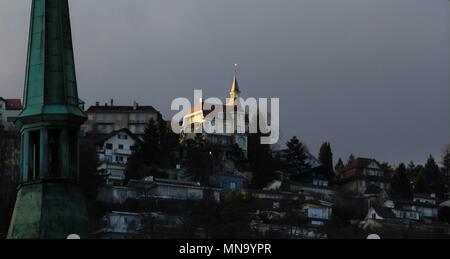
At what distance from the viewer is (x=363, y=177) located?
16275 centimetres

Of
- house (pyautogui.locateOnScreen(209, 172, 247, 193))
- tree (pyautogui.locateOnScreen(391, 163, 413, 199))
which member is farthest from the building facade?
tree (pyautogui.locateOnScreen(391, 163, 413, 199))

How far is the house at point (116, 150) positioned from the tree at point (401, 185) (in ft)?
113

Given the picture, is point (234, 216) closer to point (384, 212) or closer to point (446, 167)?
point (384, 212)

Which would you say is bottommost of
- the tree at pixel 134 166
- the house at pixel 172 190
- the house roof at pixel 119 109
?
the house at pixel 172 190

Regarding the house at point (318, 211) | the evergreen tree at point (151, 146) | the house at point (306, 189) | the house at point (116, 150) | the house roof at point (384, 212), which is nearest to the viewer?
the house at point (318, 211)

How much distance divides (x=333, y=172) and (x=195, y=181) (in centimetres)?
2533

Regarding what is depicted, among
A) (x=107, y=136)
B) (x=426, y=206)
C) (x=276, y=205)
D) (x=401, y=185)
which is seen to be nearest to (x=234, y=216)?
(x=276, y=205)

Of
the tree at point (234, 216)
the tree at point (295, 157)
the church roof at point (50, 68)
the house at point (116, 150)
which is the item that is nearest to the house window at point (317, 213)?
the tree at point (234, 216)

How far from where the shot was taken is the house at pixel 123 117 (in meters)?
161

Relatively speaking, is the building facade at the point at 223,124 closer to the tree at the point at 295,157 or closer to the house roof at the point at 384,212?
the tree at the point at 295,157

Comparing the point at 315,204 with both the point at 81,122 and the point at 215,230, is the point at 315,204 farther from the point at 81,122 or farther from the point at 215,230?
the point at 81,122

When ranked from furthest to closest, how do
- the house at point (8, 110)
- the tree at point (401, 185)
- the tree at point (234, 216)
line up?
1. the tree at point (401, 185)
2. the house at point (8, 110)
3. the tree at point (234, 216)

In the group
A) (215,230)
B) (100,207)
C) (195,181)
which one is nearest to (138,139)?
(195,181)

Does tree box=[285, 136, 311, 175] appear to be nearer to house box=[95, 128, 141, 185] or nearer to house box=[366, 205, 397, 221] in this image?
house box=[366, 205, 397, 221]
